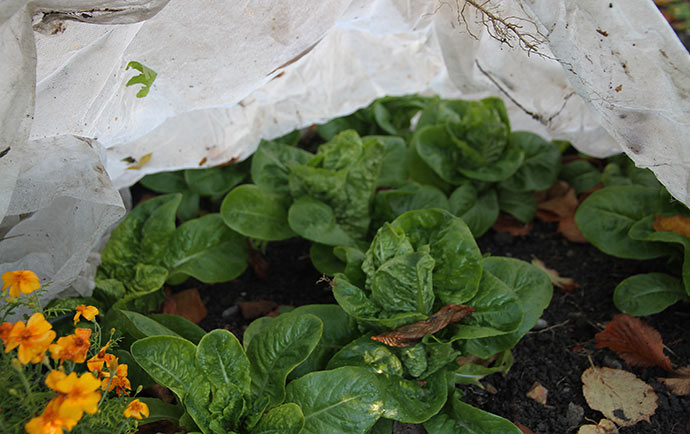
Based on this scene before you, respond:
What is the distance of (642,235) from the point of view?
1.68 metres

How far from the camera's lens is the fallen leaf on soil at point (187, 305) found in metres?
1.78

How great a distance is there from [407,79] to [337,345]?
108cm

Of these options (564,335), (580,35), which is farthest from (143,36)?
(564,335)

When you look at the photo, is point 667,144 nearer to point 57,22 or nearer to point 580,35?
point 580,35

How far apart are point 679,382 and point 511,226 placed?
766mm

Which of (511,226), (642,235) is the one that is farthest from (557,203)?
(642,235)

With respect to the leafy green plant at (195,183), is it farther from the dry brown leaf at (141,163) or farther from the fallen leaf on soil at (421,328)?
the fallen leaf on soil at (421,328)

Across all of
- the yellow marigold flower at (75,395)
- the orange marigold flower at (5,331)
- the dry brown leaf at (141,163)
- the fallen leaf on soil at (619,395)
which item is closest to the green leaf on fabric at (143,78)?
the dry brown leaf at (141,163)

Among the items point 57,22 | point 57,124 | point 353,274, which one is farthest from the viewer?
point 353,274

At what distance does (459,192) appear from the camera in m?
1.99

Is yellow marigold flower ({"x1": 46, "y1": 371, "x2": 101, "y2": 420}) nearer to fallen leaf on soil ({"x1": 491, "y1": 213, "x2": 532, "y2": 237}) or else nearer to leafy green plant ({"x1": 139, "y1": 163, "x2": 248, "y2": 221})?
leafy green plant ({"x1": 139, "y1": 163, "x2": 248, "y2": 221})

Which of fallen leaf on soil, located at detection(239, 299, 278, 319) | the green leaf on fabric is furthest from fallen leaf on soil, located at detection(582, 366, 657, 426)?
the green leaf on fabric

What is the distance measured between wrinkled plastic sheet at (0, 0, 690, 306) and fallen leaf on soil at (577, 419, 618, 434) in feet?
1.87

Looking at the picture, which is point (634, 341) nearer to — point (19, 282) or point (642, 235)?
point (642, 235)
